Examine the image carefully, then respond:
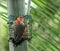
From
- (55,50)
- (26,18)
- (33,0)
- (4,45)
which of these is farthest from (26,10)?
(4,45)

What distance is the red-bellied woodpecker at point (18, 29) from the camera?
827 mm

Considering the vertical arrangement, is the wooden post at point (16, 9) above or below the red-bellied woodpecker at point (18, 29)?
above

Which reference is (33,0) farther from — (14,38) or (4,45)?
(4,45)

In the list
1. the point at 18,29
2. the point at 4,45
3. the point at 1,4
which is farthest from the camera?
the point at 4,45

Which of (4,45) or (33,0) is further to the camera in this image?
(4,45)

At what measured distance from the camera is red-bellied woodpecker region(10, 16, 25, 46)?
0.83m

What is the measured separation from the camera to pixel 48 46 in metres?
1.15

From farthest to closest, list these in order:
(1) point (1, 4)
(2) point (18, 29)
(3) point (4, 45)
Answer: (3) point (4, 45) → (1) point (1, 4) → (2) point (18, 29)

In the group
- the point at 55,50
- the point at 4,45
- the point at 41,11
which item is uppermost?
the point at 41,11

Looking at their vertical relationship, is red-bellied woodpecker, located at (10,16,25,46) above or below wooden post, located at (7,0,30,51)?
below

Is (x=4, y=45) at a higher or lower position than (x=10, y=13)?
lower

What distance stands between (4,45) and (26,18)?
0.91 metres

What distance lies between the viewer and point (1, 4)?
1083mm

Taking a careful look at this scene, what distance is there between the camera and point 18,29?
2.72ft
